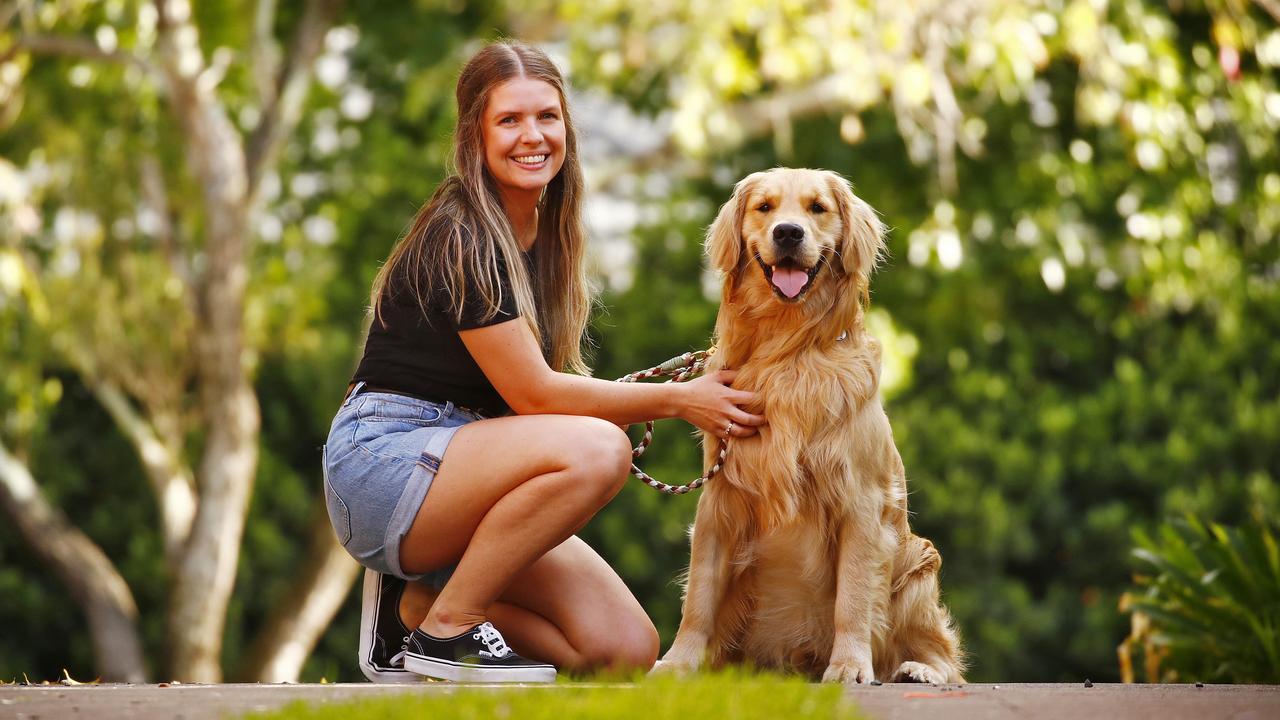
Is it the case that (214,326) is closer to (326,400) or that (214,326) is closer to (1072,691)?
(326,400)

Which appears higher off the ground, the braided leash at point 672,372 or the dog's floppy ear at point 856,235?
the dog's floppy ear at point 856,235

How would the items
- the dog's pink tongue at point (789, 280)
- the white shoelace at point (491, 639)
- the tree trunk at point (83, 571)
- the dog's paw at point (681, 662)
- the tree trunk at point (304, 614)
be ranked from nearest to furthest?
1. the white shoelace at point (491, 639)
2. the dog's paw at point (681, 662)
3. the dog's pink tongue at point (789, 280)
4. the tree trunk at point (83, 571)
5. the tree trunk at point (304, 614)

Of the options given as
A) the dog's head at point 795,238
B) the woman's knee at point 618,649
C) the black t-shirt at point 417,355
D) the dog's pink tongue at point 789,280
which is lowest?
the woman's knee at point 618,649

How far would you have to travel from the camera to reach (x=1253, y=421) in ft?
27.5

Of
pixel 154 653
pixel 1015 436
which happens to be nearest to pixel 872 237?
pixel 1015 436

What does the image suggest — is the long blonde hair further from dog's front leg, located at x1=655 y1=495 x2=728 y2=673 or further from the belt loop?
dog's front leg, located at x1=655 y1=495 x2=728 y2=673

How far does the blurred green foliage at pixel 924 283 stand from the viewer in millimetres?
8180

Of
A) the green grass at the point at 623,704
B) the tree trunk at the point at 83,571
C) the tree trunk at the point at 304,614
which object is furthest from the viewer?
the tree trunk at the point at 304,614

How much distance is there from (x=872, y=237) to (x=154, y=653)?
23.1 feet

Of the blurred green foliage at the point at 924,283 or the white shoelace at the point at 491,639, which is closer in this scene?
the white shoelace at the point at 491,639

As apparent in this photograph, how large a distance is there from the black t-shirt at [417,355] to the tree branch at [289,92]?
4842mm

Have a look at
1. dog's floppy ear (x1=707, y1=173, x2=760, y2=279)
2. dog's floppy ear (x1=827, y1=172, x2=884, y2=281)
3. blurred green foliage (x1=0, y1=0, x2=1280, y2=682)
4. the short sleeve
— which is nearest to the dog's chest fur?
dog's floppy ear (x1=827, y1=172, x2=884, y2=281)

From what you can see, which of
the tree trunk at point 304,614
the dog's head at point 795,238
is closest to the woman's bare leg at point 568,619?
the dog's head at point 795,238

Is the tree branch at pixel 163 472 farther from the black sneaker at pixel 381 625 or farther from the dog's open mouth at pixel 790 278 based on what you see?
the dog's open mouth at pixel 790 278
